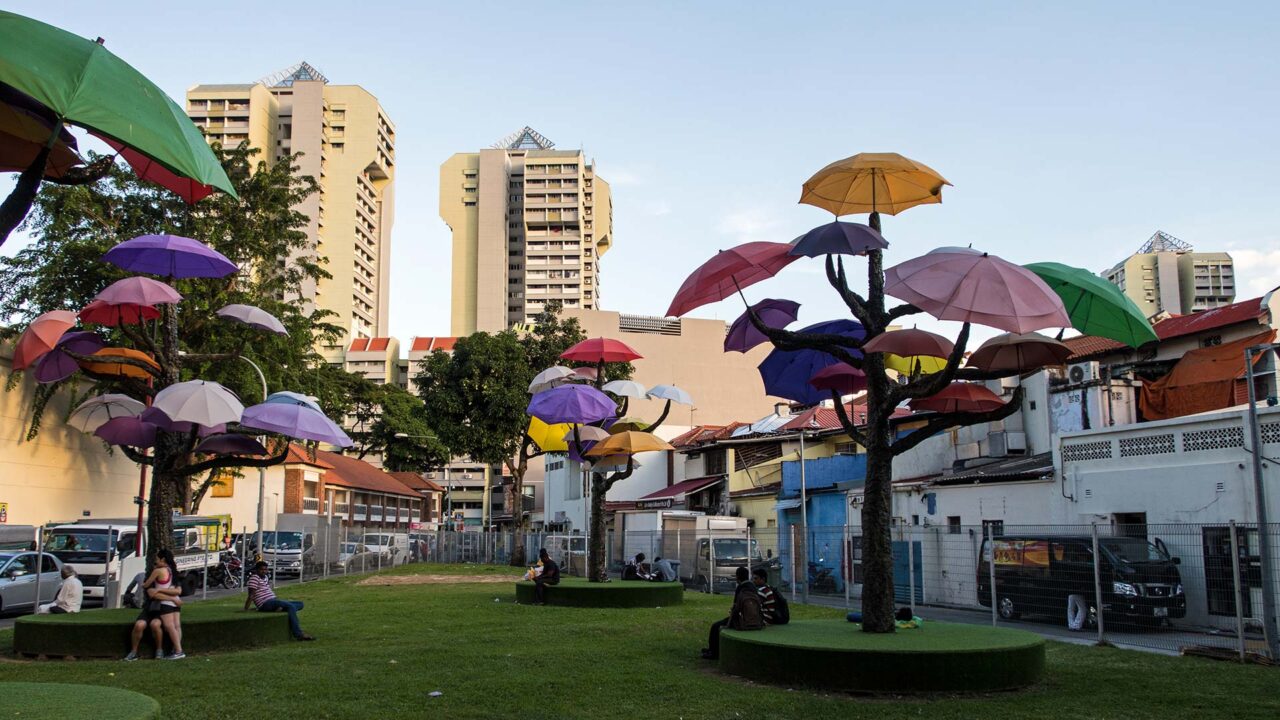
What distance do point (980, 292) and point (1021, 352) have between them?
7.65 ft

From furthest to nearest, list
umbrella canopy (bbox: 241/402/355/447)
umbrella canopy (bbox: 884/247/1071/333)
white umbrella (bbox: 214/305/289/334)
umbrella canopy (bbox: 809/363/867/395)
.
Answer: white umbrella (bbox: 214/305/289/334), umbrella canopy (bbox: 241/402/355/447), umbrella canopy (bbox: 809/363/867/395), umbrella canopy (bbox: 884/247/1071/333)

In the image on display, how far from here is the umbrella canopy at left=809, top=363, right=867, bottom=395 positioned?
14539 millimetres

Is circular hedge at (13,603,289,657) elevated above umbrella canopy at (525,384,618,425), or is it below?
below

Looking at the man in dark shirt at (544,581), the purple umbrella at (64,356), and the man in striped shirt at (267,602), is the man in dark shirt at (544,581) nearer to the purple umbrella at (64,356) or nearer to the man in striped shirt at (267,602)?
the man in striped shirt at (267,602)

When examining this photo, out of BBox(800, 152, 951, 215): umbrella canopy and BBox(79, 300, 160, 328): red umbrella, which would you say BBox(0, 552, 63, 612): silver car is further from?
BBox(800, 152, 951, 215): umbrella canopy

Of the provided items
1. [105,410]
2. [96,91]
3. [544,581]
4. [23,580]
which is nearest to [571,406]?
[544,581]

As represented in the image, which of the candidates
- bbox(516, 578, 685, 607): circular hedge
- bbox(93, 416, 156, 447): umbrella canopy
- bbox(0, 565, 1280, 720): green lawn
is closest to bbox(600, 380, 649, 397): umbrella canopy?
bbox(516, 578, 685, 607): circular hedge

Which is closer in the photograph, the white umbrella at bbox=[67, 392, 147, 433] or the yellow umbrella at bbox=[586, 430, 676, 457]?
the white umbrella at bbox=[67, 392, 147, 433]

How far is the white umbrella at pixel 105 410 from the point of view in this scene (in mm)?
18391

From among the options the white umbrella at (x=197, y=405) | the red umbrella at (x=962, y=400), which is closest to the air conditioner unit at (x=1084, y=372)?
the red umbrella at (x=962, y=400)

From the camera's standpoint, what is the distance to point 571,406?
21.3 metres

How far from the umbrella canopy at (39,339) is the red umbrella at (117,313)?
1.41ft

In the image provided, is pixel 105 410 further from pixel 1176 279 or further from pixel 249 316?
pixel 1176 279

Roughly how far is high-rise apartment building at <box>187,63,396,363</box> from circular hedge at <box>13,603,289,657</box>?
92.1 meters
